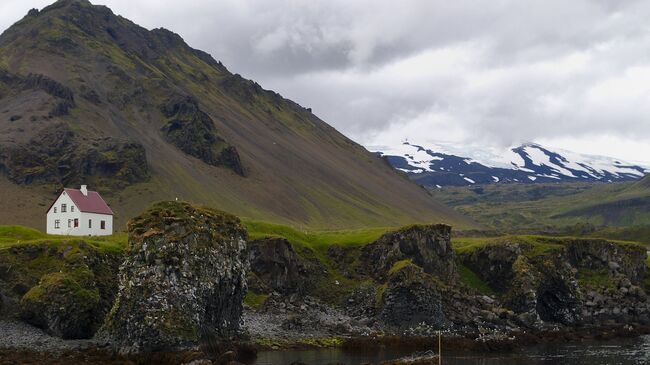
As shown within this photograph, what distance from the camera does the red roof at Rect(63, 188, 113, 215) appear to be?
108m

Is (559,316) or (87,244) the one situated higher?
(87,244)

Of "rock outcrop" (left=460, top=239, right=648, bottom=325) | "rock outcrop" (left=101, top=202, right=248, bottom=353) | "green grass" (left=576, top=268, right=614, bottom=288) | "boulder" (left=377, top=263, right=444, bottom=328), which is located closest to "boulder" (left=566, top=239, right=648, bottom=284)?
"rock outcrop" (left=460, top=239, right=648, bottom=325)

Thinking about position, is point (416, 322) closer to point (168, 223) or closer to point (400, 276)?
point (400, 276)

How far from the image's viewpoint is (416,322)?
298 feet

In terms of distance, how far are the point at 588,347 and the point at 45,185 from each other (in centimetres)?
14615

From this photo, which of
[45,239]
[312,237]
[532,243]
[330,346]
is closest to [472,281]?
[532,243]

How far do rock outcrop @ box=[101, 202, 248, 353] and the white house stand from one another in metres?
39.2

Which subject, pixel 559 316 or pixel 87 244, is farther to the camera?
pixel 559 316

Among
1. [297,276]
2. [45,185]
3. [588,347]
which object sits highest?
[45,185]

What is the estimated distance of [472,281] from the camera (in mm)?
111938

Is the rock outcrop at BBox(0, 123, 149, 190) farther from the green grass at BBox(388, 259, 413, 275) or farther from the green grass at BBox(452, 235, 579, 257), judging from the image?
the green grass at BBox(388, 259, 413, 275)

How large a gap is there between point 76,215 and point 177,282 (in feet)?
157

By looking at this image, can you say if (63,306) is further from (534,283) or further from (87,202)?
(534,283)

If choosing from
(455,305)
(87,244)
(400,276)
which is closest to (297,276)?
(400,276)
